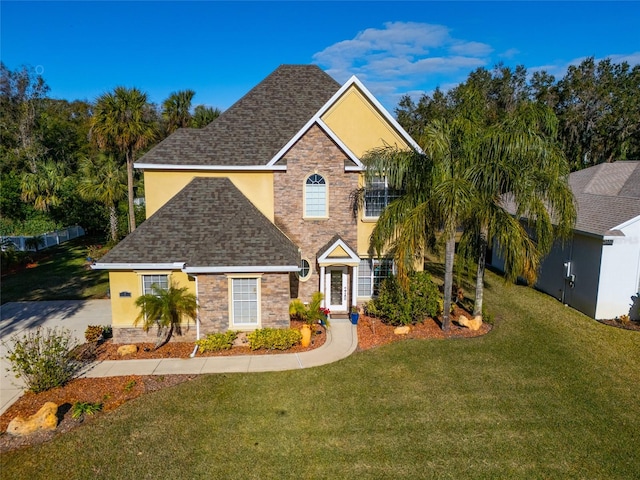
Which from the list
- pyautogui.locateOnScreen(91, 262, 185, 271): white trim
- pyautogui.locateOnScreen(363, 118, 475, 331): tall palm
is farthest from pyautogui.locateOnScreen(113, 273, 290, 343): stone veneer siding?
pyautogui.locateOnScreen(363, 118, 475, 331): tall palm

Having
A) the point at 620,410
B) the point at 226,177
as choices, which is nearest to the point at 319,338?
the point at 226,177

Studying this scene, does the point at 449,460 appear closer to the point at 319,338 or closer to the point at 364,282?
the point at 319,338

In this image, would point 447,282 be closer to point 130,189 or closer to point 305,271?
point 305,271

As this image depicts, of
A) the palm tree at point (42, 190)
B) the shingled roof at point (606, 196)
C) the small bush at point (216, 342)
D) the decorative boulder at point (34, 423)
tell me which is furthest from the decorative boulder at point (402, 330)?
the palm tree at point (42, 190)

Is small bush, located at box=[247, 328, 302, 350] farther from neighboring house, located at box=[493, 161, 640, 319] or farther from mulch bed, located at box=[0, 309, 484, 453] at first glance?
neighboring house, located at box=[493, 161, 640, 319]

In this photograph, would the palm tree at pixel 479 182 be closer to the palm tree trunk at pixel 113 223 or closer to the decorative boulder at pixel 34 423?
the decorative boulder at pixel 34 423

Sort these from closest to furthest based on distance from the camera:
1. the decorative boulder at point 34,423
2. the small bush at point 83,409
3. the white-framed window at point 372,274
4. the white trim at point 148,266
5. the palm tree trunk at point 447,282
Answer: the decorative boulder at point 34,423 → the small bush at point 83,409 → the white trim at point 148,266 → the palm tree trunk at point 447,282 → the white-framed window at point 372,274
